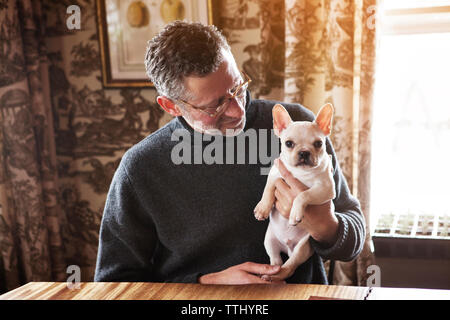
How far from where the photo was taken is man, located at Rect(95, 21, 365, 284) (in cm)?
113

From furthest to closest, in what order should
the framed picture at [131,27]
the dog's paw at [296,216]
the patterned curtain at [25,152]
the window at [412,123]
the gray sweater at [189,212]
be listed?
1. the patterned curtain at [25,152]
2. the framed picture at [131,27]
3. the window at [412,123]
4. the gray sweater at [189,212]
5. the dog's paw at [296,216]

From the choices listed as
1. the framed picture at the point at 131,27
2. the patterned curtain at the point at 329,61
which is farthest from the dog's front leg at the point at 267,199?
the framed picture at the point at 131,27

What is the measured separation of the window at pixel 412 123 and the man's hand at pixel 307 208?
0.81 meters

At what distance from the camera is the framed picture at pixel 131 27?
1.90m

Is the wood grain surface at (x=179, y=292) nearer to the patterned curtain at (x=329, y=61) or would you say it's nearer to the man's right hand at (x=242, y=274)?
the man's right hand at (x=242, y=274)

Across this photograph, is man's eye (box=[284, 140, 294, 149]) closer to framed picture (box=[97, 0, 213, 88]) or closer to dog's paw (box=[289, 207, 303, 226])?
dog's paw (box=[289, 207, 303, 226])

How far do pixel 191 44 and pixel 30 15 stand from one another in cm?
127

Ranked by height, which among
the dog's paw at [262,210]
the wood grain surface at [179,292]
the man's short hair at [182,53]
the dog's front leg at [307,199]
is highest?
the man's short hair at [182,53]

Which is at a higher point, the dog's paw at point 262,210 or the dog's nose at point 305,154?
the dog's nose at point 305,154

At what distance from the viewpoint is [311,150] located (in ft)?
3.38

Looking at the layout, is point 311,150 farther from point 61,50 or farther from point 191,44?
point 61,50

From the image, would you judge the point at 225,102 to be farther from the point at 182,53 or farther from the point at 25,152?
the point at 25,152

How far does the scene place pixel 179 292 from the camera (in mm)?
1124

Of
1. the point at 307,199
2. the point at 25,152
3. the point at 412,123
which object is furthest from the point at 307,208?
the point at 25,152
